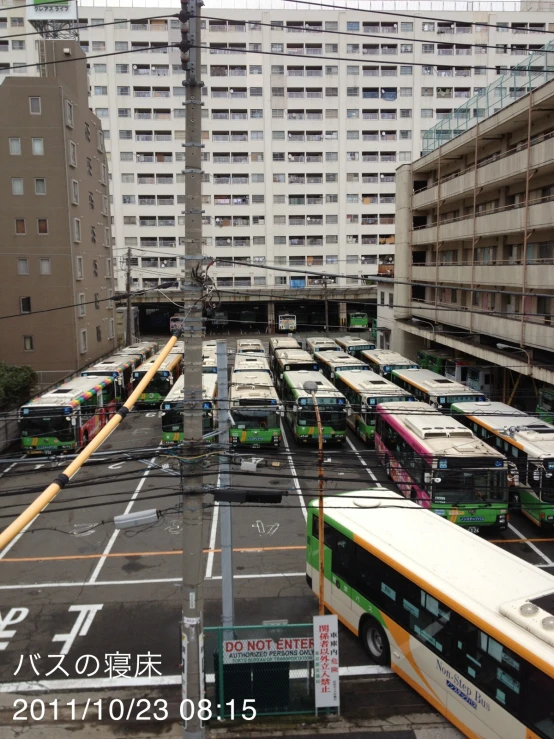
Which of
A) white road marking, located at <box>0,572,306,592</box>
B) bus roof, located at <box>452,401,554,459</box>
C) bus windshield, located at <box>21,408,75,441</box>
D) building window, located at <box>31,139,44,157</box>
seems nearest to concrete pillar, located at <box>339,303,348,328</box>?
building window, located at <box>31,139,44,157</box>

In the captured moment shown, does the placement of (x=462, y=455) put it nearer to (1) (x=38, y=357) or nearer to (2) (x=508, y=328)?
(2) (x=508, y=328)

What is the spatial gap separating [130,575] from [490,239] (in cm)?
2670

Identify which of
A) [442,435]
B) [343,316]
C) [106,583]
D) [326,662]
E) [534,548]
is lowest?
[534,548]

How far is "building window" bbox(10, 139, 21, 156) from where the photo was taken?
35688 mm

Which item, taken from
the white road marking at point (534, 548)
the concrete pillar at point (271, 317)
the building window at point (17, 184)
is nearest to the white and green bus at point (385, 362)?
the white road marking at point (534, 548)

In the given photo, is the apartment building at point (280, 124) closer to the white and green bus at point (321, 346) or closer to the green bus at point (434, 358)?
the white and green bus at point (321, 346)

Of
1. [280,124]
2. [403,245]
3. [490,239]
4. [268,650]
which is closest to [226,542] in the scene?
[268,650]

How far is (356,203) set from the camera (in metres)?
67.1

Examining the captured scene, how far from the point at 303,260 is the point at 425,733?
200 ft

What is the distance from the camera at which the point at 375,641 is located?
1127 cm

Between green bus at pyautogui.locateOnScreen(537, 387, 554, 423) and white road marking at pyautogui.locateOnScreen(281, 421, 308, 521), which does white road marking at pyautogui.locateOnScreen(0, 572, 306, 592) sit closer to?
white road marking at pyautogui.locateOnScreen(281, 421, 308, 521)

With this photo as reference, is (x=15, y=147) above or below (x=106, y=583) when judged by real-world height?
above

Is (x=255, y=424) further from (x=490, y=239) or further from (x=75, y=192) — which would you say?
(x=75, y=192)

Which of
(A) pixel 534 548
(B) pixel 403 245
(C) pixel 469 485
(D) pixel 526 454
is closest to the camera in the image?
(C) pixel 469 485
